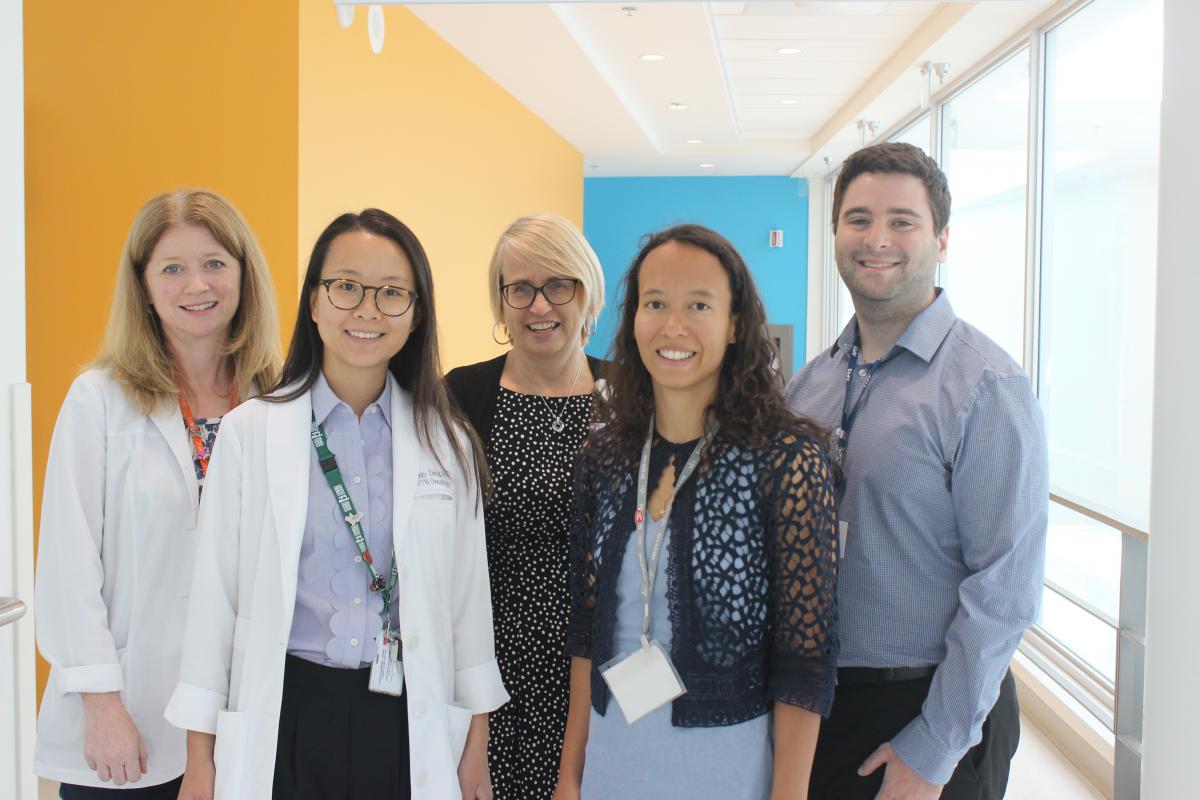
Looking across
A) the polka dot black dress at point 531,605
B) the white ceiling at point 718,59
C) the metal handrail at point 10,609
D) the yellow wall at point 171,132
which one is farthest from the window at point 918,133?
the metal handrail at point 10,609

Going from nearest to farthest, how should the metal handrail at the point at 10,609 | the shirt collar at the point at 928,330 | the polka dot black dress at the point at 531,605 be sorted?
1. the metal handrail at the point at 10,609
2. the shirt collar at the point at 928,330
3. the polka dot black dress at the point at 531,605

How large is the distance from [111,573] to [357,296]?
0.73 meters

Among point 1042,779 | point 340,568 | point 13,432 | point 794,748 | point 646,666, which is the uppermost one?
point 13,432

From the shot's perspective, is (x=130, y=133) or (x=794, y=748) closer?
(x=794, y=748)

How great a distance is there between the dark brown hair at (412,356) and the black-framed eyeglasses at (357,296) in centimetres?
5

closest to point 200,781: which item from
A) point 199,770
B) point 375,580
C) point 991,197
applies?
point 199,770

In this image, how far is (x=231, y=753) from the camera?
157 centimetres

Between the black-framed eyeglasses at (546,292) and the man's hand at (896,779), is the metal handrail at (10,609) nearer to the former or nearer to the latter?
the black-framed eyeglasses at (546,292)

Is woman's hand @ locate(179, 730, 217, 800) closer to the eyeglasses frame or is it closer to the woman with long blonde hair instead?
the woman with long blonde hair

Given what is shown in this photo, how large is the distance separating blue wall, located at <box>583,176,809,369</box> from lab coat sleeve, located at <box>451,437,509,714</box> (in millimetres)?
9994

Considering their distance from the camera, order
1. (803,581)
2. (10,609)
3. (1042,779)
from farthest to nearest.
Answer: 1. (1042,779)
2. (803,581)
3. (10,609)

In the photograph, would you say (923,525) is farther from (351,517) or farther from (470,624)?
(351,517)

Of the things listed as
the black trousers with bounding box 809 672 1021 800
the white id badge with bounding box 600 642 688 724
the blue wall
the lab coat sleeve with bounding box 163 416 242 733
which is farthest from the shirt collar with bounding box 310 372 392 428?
the blue wall

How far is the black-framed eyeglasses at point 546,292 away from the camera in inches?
84.4
